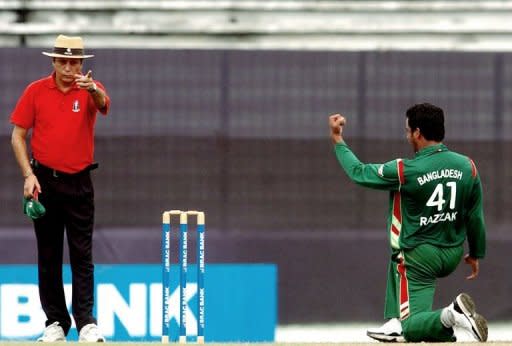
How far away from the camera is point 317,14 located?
38.2ft

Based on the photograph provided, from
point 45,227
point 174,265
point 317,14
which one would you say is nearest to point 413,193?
point 45,227

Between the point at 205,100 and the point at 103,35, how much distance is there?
1451 millimetres

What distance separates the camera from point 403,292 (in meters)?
7.92

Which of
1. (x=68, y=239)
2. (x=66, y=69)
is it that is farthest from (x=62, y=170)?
(x=66, y=69)

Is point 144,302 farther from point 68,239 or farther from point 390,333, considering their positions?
point 390,333

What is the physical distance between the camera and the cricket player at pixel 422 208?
7.82 m

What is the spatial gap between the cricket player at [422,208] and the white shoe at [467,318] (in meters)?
0.25

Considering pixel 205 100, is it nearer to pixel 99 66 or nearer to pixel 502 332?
pixel 99 66

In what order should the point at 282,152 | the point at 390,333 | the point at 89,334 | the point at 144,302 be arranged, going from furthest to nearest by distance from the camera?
the point at 282,152 < the point at 144,302 < the point at 89,334 < the point at 390,333

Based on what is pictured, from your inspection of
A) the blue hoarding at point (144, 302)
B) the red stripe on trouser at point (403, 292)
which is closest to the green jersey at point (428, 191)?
the red stripe on trouser at point (403, 292)

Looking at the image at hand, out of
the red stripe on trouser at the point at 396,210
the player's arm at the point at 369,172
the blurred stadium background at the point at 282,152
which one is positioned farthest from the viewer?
the blurred stadium background at the point at 282,152

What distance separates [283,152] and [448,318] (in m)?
3.15

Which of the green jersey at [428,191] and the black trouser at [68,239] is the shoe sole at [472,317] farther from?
the black trouser at [68,239]

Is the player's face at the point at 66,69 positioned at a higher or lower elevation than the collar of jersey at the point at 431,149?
higher
